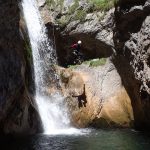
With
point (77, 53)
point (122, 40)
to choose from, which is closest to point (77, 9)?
point (77, 53)

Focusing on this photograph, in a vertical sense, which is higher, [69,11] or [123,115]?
[69,11]

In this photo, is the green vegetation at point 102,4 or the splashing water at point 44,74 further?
the green vegetation at point 102,4

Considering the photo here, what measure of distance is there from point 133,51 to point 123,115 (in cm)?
462

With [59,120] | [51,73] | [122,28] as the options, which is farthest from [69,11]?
[59,120]

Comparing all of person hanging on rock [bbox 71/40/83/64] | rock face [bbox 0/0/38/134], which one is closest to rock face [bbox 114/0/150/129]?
person hanging on rock [bbox 71/40/83/64]

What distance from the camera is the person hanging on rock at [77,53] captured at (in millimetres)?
28656

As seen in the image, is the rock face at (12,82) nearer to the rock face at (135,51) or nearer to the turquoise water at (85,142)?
the turquoise water at (85,142)

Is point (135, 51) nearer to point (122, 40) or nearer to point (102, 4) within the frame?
point (122, 40)

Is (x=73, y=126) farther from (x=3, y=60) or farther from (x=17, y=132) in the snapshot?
(x=3, y=60)

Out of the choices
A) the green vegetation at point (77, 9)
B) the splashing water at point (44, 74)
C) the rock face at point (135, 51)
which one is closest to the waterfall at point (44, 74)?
the splashing water at point (44, 74)

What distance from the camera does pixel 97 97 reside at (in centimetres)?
2614

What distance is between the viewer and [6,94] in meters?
19.9

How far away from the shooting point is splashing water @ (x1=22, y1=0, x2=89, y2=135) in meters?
24.8

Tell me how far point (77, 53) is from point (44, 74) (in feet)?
10.4
